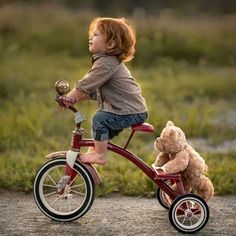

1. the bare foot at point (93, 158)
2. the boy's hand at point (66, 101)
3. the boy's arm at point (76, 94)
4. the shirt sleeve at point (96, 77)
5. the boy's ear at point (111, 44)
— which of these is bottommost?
the bare foot at point (93, 158)

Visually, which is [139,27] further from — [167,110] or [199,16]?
[167,110]

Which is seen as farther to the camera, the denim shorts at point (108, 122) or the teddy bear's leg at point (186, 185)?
the teddy bear's leg at point (186, 185)

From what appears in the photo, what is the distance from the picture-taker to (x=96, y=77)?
14.4 ft

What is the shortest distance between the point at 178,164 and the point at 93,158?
0.55m

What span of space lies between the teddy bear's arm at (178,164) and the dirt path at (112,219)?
39 cm

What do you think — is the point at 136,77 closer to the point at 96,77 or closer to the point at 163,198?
the point at 163,198

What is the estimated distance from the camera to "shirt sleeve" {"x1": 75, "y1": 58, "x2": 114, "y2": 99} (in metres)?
4.38

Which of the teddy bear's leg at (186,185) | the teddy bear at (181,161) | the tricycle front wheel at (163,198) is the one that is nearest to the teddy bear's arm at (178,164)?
the teddy bear at (181,161)

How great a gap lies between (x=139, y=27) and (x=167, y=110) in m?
5.60

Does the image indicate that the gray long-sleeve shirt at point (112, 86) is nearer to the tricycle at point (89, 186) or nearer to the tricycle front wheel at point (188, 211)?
the tricycle at point (89, 186)

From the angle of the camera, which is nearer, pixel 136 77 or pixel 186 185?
pixel 186 185

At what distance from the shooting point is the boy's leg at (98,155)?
4496mm

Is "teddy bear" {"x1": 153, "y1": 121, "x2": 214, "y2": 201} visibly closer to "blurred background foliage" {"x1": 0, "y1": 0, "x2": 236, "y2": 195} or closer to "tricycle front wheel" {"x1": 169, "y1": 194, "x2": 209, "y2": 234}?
"tricycle front wheel" {"x1": 169, "y1": 194, "x2": 209, "y2": 234}

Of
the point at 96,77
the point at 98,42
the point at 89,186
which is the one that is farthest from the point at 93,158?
the point at 98,42
